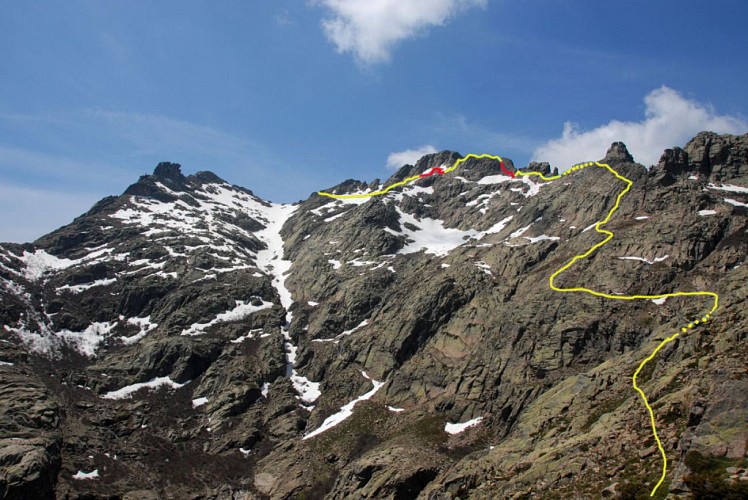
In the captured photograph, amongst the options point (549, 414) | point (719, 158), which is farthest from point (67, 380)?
point (719, 158)

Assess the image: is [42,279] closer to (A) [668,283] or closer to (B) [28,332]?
(B) [28,332]

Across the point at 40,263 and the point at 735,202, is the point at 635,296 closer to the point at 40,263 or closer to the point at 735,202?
the point at 735,202

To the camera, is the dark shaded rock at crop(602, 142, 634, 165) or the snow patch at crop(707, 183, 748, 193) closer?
the snow patch at crop(707, 183, 748, 193)

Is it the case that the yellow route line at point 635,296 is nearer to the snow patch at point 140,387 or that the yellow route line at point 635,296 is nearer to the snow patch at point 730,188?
the snow patch at point 730,188

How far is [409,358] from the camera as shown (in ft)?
313

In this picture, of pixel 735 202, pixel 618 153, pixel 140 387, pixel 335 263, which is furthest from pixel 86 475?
pixel 618 153

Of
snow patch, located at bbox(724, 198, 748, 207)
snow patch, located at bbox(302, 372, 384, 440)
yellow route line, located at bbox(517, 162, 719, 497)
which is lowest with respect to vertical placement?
snow patch, located at bbox(302, 372, 384, 440)

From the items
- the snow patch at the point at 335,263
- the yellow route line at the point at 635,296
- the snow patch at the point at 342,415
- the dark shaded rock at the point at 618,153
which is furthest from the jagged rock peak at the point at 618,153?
the snow patch at the point at 342,415

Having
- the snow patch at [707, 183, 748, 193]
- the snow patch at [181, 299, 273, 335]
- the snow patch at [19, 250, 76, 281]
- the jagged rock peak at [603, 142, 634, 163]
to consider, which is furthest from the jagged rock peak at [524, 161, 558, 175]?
the snow patch at [19, 250, 76, 281]

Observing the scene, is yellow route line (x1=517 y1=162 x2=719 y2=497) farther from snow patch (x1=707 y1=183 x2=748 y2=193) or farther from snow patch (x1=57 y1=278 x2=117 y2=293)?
snow patch (x1=57 y1=278 x2=117 y2=293)

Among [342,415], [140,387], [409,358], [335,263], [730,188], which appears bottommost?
[342,415]

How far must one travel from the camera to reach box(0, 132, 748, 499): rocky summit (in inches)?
1738

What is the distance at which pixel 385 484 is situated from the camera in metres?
59.8

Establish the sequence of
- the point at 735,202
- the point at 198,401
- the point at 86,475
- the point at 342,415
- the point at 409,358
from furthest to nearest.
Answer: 1. the point at 735,202
2. the point at 198,401
3. the point at 409,358
4. the point at 342,415
5. the point at 86,475
